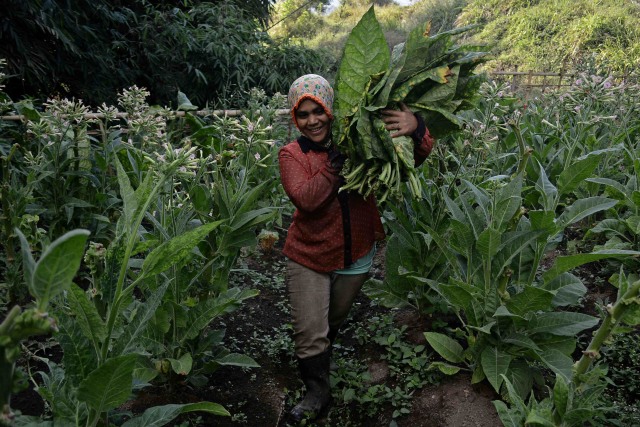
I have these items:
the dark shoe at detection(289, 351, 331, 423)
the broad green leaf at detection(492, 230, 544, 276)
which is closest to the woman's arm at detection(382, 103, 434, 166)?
the broad green leaf at detection(492, 230, 544, 276)

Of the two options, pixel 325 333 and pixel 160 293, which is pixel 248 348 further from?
pixel 160 293

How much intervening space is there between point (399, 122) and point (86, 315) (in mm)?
1440

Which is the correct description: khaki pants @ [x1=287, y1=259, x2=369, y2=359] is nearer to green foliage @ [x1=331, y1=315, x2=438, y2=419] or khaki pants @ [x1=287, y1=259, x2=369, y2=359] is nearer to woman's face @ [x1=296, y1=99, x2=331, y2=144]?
green foliage @ [x1=331, y1=315, x2=438, y2=419]

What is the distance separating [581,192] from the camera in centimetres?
Answer: 419

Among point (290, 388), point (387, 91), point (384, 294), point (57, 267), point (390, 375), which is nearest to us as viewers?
point (57, 267)

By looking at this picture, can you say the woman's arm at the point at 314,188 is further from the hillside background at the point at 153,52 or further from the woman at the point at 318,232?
the hillside background at the point at 153,52

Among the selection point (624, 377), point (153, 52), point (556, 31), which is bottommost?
point (624, 377)

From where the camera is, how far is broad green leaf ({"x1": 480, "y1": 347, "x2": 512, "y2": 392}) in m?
2.41

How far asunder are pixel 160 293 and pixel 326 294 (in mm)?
1047

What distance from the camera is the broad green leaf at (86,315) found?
5.32ft

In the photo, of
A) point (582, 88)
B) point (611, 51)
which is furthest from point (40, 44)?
point (611, 51)

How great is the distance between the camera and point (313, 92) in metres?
2.54

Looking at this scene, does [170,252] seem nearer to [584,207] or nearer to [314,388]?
[314,388]

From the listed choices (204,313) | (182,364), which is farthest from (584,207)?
(182,364)
